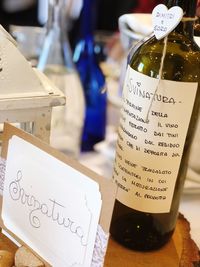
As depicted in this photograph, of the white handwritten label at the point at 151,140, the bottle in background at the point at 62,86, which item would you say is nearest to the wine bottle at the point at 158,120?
the white handwritten label at the point at 151,140

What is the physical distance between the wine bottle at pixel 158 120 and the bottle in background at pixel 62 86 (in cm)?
24

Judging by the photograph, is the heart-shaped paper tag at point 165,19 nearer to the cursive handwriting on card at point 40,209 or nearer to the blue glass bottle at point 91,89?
the cursive handwriting on card at point 40,209

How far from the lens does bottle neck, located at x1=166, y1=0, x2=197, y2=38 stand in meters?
0.42

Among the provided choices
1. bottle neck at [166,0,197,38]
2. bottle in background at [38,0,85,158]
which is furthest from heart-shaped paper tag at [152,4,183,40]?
bottle in background at [38,0,85,158]

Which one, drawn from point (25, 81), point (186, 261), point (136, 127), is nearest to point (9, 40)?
point (25, 81)

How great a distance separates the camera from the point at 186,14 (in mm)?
424

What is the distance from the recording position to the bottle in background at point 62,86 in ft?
2.33

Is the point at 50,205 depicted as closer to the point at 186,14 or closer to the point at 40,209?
the point at 40,209

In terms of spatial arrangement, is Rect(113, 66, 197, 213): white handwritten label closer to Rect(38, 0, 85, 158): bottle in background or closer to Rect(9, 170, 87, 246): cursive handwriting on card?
Rect(9, 170, 87, 246): cursive handwriting on card

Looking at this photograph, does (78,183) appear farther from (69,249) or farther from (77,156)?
(77,156)

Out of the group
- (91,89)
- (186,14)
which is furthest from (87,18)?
(186,14)

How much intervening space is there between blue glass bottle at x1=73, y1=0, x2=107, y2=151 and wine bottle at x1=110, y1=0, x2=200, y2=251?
329 millimetres

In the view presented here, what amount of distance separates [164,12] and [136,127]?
123mm

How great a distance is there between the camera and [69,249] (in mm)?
405
